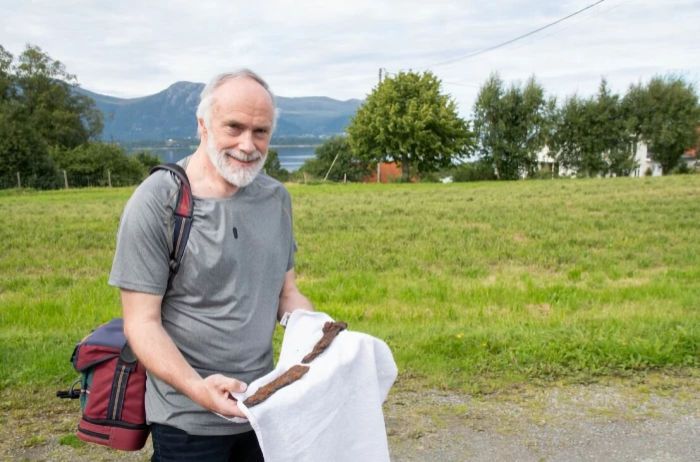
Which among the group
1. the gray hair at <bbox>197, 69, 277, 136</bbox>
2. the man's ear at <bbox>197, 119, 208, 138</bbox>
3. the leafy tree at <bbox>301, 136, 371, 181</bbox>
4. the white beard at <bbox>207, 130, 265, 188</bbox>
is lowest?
the leafy tree at <bbox>301, 136, 371, 181</bbox>

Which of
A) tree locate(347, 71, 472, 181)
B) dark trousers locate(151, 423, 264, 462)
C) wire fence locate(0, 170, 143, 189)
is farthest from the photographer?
tree locate(347, 71, 472, 181)

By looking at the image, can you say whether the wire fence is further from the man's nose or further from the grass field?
the man's nose

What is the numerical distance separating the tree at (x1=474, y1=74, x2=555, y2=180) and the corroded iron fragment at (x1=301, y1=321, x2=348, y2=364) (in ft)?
176

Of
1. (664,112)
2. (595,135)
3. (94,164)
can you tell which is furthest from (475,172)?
(94,164)

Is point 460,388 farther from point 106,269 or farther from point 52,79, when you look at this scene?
point 52,79

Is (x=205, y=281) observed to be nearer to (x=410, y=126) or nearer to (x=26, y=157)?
(x=410, y=126)

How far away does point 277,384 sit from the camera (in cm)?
192

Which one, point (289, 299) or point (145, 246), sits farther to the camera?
point (289, 299)

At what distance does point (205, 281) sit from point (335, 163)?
360 feet

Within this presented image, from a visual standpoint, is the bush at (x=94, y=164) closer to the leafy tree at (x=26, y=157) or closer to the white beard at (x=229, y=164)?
the leafy tree at (x=26, y=157)

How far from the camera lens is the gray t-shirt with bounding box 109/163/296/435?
2.02 metres

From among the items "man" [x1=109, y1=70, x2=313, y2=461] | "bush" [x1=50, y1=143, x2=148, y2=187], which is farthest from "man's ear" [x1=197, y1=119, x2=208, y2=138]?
"bush" [x1=50, y1=143, x2=148, y2=187]

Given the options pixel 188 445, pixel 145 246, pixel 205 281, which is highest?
pixel 145 246

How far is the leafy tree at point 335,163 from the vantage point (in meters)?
102
